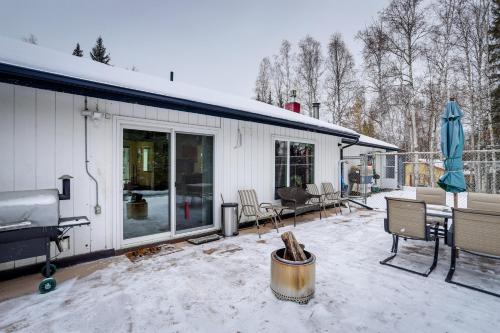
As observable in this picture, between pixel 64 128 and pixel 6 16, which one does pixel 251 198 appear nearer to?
pixel 64 128

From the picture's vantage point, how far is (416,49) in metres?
11.8

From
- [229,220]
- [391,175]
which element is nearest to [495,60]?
[391,175]

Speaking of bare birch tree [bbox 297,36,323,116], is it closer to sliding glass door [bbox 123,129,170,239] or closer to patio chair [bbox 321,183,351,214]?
patio chair [bbox 321,183,351,214]

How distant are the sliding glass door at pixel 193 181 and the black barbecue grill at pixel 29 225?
6.61 feet

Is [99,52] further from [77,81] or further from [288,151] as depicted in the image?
[77,81]

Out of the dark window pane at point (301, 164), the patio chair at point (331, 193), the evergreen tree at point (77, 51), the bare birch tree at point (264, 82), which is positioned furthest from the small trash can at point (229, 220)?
the evergreen tree at point (77, 51)

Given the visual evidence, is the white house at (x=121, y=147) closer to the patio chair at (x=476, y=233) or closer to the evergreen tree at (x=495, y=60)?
the patio chair at (x=476, y=233)

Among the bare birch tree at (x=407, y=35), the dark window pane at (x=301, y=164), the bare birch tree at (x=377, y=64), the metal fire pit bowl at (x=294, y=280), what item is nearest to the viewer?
the metal fire pit bowl at (x=294, y=280)

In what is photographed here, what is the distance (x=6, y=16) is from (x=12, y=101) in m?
18.7

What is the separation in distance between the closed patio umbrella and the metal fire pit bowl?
9.71 ft

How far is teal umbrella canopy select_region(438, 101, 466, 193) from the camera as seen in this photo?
12.6 ft

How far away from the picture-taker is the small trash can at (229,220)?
4.99 m

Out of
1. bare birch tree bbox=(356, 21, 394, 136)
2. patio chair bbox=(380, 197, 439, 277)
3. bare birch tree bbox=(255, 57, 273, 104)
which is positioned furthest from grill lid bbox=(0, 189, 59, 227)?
bare birch tree bbox=(255, 57, 273, 104)

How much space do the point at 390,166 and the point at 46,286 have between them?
1478 centimetres
